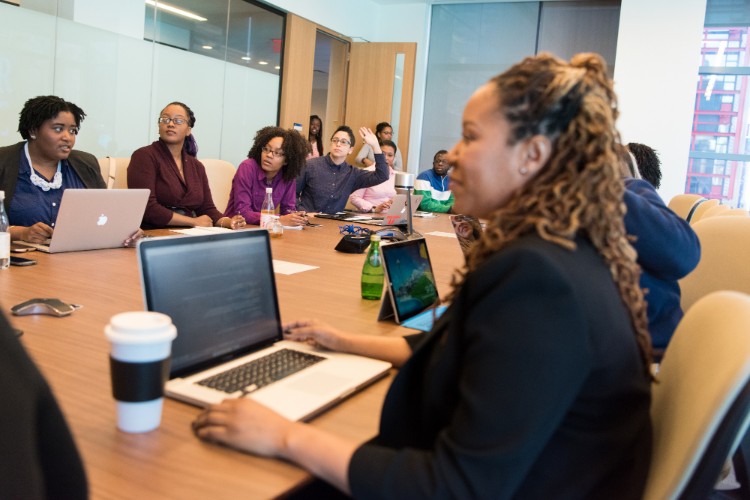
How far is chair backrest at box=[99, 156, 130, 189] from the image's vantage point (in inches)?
133

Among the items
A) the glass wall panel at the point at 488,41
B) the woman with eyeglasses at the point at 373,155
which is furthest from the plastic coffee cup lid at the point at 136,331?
the glass wall panel at the point at 488,41

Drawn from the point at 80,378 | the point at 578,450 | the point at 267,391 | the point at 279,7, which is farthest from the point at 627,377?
the point at 279,7

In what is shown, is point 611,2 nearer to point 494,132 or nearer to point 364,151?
point 364,151

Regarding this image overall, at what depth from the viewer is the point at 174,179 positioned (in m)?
3.50

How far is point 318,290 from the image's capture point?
6.19 feet

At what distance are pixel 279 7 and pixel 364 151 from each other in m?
1.91

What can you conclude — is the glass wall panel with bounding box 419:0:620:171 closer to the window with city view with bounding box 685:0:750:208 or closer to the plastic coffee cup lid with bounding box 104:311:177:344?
the window with city view with bounding box 685:0:750:208

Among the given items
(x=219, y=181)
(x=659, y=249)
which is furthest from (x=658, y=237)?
(x=219, y=181)

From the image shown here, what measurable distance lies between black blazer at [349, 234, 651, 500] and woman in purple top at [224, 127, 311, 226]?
2.96 m

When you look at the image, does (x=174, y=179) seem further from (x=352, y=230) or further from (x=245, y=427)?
(x=245, y=427)

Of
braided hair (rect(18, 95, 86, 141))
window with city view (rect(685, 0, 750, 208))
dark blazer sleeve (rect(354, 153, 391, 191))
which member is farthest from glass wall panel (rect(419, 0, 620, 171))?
braided hair (rect(18, 95, 86, 141))

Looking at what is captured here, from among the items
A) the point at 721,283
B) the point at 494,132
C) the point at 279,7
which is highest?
the point at 279,7

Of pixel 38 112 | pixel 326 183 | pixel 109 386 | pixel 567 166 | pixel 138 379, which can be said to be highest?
pixel 38 112

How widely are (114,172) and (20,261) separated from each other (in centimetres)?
158
